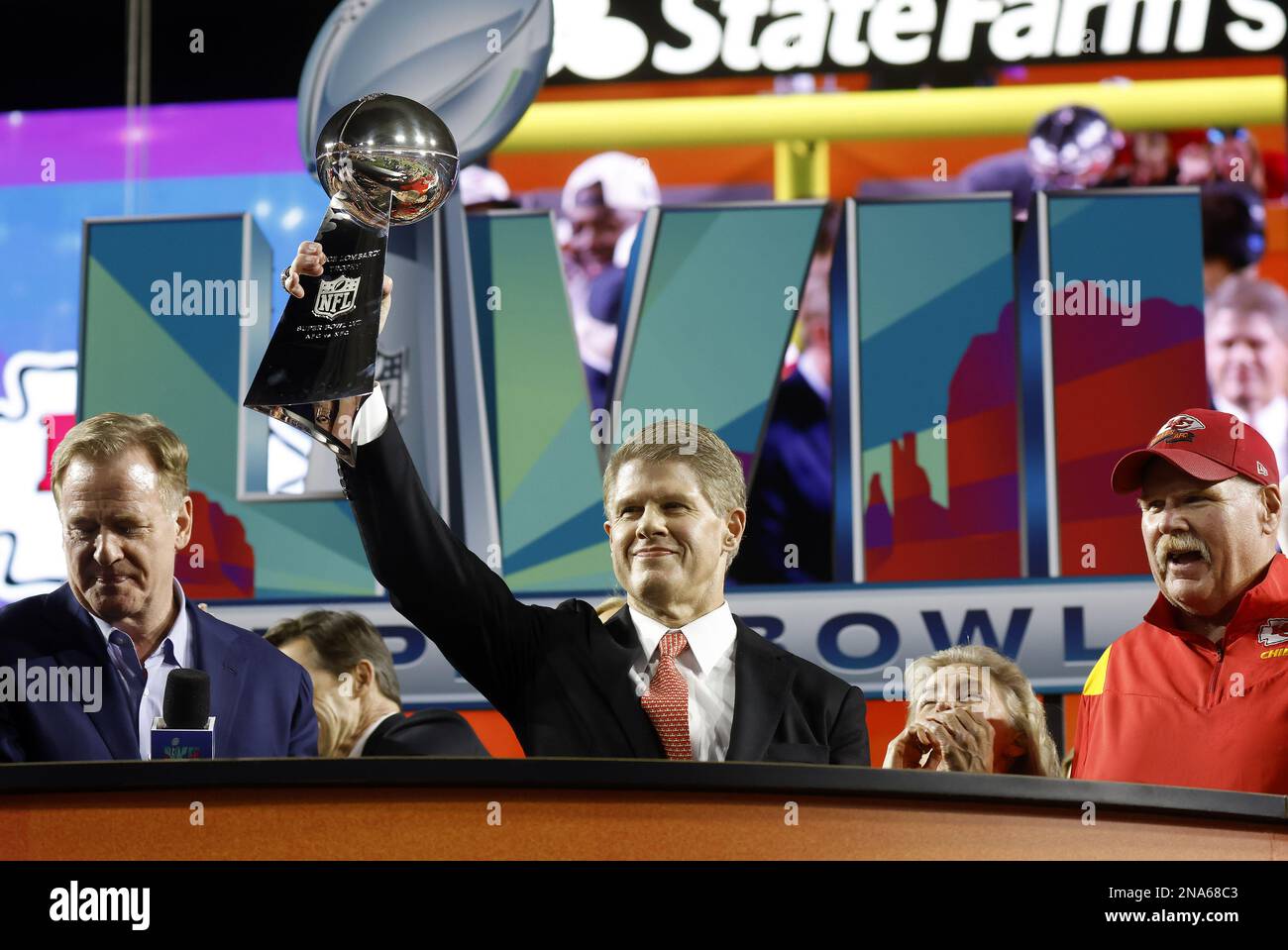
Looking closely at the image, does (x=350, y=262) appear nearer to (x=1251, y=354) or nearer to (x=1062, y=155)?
(x=1062, y=155)

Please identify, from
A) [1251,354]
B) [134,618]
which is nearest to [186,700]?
[134,618]

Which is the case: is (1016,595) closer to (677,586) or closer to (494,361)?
(494,361)

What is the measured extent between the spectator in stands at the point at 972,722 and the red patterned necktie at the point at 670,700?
0.33 m

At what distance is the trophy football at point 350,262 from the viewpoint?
1960 mm

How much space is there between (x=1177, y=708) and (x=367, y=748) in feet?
5.97

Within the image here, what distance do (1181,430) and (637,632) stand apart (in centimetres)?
105

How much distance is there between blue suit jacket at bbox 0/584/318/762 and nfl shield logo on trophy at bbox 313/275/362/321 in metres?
0.79

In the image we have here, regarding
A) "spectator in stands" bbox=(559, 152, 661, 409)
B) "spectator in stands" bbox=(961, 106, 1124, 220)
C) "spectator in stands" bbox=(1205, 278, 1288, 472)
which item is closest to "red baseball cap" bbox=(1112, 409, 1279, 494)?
"spectator in stands" bbox=(1205, 278, 1288, 472)

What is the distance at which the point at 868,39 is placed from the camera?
516 cm

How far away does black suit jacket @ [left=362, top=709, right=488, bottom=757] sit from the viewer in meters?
3.01

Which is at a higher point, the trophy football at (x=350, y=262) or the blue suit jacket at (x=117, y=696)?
the trophy football at (x=350, y=262)

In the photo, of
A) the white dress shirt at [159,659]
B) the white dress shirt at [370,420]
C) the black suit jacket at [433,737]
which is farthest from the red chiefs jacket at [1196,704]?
the white dress shirt at [159,659]

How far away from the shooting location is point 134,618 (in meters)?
2.70

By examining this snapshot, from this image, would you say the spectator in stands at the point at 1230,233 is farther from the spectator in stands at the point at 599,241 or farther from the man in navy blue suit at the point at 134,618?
the man in navy blue suit at the point at 134,618
